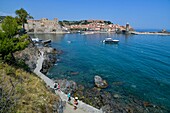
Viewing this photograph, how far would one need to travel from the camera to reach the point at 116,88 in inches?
1108

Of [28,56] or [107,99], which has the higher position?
[28,56]

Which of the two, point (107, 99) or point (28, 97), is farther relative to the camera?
point (107, 99)

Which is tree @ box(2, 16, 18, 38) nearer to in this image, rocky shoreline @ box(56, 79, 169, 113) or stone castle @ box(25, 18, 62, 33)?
rocky shoreline @ box(56, 79, 169, 113)

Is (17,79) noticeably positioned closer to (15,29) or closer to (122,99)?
(15,29)

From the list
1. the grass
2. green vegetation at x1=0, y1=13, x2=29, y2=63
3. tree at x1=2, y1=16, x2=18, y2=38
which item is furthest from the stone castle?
the grass

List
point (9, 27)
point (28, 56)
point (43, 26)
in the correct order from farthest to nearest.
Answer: point (43, 26) → point (28, 56) → point (9, 27)

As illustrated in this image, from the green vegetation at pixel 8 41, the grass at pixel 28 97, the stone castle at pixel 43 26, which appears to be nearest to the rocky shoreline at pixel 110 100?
the grass at pixel 28 97

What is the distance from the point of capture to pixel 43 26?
146625 millimetres

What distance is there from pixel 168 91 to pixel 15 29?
28.3m

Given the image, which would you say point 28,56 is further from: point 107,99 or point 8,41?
point 107,99

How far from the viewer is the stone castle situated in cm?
14177

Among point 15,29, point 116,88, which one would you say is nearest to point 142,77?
point 116,88

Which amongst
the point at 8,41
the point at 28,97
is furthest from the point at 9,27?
the point at 28,97

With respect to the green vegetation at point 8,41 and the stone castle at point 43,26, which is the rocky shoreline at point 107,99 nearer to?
the green vegetation at point 8,41
